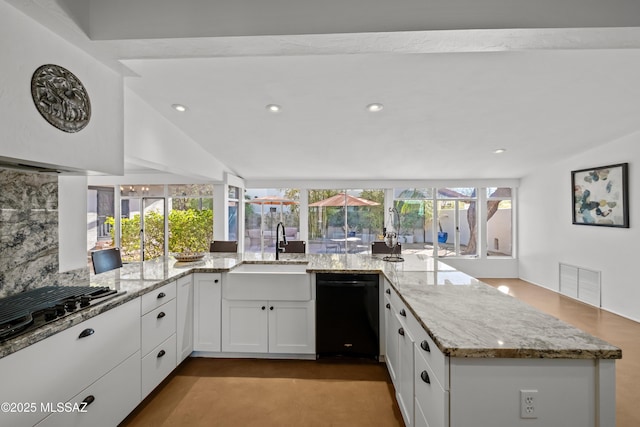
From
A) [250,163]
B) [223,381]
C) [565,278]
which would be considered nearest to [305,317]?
[223,381]

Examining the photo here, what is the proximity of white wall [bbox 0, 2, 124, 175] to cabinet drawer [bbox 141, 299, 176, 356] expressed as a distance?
1.05 metres

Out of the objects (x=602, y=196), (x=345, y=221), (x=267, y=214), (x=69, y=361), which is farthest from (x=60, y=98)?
(x=602, y=196)


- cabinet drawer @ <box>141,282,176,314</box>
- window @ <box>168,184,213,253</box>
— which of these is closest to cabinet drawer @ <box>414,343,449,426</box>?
cabinet drawer @ <box>141,282,176,314</box>

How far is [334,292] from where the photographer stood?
2.68 metres

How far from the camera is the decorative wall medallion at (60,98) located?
145 centimetres

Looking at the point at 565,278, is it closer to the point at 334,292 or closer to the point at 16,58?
the point at 334,292

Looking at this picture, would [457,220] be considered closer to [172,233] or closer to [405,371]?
[405,371]

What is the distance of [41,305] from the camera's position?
58.6 inches

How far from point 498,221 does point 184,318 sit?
21.9 ft

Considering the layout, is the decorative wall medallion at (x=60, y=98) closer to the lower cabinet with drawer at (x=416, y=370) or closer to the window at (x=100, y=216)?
the lower cabinet with drawer at (x=416, y=370)

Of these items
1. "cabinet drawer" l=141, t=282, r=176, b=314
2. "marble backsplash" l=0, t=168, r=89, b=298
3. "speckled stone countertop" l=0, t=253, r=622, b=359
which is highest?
"marble backsplash" l=0, t=168, r=89, b=298

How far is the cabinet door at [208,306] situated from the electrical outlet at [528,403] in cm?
237

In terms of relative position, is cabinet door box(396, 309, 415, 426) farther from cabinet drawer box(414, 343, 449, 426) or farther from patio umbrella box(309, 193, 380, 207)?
patio umbrella box(309, 193, 380, 207)

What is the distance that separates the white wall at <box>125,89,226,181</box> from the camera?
311 centimetres
